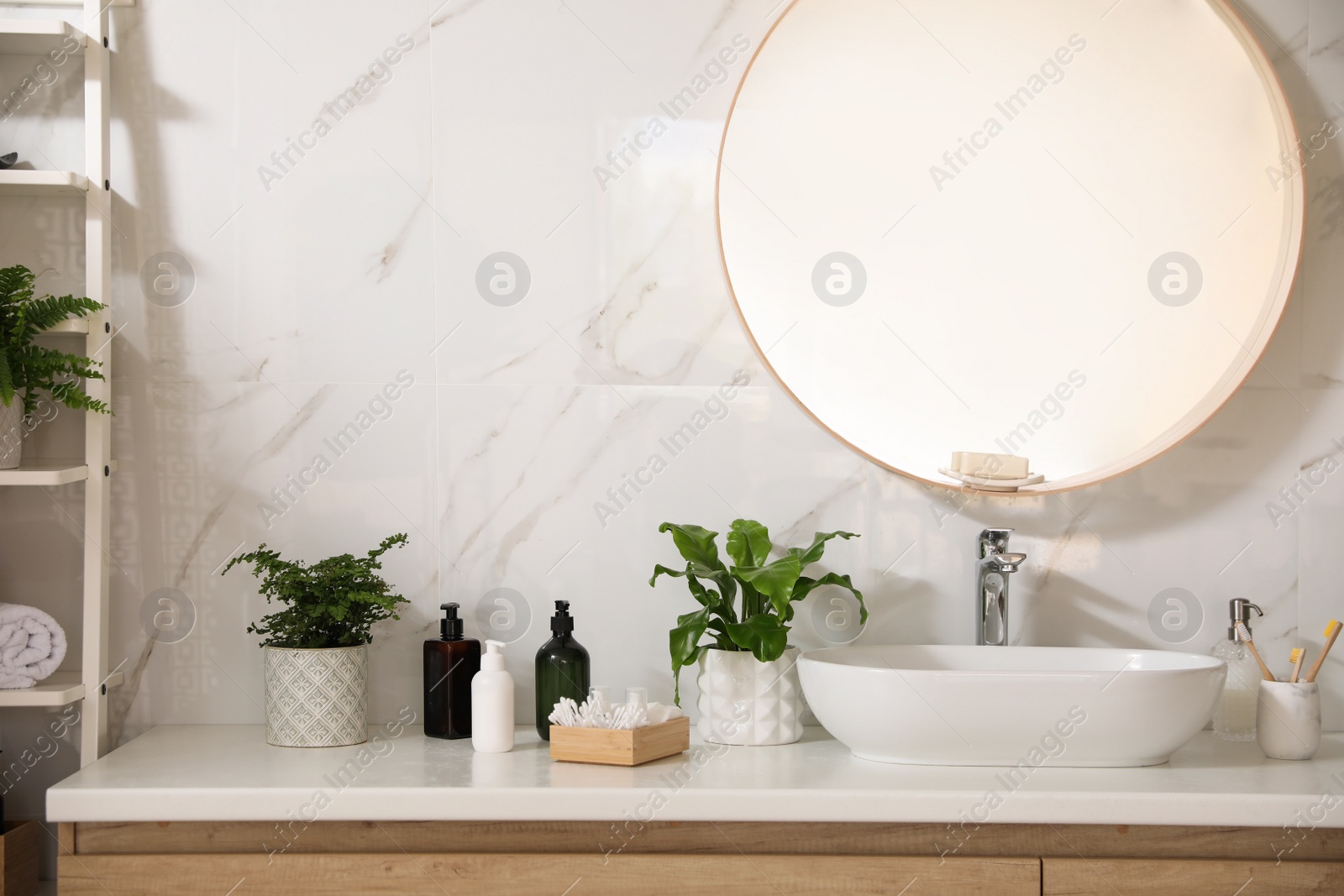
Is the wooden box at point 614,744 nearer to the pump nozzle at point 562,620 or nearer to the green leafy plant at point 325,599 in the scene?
the pump nozzle at point 562,620

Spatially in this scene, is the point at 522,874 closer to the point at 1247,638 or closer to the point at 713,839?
the point at 713,839

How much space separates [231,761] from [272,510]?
363 mm

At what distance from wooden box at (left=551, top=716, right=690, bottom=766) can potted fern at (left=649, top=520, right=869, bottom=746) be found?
0.30 feet

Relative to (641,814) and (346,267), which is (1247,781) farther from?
(346,267)

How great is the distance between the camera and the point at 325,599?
127 cm

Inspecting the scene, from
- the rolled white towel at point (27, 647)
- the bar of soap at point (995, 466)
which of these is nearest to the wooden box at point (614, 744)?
the bar of soap at point (995, 466)

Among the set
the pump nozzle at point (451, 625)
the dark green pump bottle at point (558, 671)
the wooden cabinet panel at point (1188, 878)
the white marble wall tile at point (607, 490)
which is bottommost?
the wooden cabinet panel at point (1188, 878)

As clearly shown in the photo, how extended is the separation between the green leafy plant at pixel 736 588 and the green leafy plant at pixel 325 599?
37cm

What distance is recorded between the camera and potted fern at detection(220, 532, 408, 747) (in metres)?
1.26

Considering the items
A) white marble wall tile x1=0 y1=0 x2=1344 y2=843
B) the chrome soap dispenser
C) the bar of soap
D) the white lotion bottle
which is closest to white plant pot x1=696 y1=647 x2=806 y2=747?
white marble wall tile x1=0 y1=0 x2=1344 y2=843

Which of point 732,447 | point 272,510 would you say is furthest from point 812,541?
point 272,510

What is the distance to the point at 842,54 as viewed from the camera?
4.73 ft

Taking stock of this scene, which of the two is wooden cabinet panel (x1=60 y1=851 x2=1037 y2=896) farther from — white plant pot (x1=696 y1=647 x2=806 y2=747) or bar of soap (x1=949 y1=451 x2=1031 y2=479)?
bar of soap (x1=949 y1=451 x2=1031 y2=479)

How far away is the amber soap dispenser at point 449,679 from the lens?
131 centimetres
